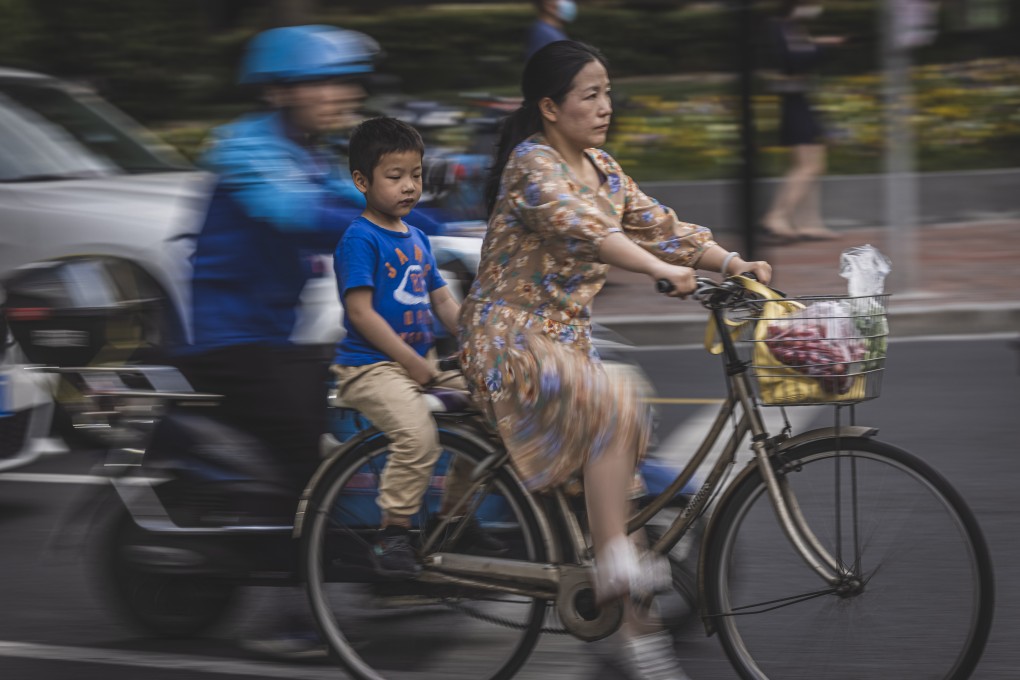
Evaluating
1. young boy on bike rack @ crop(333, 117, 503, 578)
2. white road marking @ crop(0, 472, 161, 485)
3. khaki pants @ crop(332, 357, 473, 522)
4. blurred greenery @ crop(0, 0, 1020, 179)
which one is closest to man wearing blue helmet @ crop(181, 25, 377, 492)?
young boy on bike rack @ crop(333, 117, 503, 578)

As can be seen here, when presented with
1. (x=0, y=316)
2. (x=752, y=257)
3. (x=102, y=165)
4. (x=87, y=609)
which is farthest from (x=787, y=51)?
(x=87, y=609)

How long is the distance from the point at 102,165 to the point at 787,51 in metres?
5.79

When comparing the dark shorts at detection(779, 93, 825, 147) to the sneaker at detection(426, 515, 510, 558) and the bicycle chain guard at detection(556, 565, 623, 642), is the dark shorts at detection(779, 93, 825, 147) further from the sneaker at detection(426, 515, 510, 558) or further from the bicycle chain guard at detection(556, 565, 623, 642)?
the bicycle chain guard at detection(556, 565, 623, 642)

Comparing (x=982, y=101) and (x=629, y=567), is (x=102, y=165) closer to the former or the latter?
(x=629, y=567)

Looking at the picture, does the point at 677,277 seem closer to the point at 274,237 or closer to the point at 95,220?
the point at 274,237

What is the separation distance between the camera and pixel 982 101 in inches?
667

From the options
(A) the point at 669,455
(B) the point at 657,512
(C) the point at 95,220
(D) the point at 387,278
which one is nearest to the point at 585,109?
(D) the point at 387,278

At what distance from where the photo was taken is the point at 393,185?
3.85m

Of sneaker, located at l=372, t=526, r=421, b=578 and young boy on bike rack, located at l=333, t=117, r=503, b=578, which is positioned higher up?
young boy on bike rack, located at l=333, t=117, r=503, b=578

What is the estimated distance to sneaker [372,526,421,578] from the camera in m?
3.85

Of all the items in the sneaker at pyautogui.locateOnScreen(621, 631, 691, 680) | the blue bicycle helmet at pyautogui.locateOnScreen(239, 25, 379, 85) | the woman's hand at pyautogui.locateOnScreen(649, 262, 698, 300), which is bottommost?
the sneaker at pyautogui.locateOnScreen(621, 631, 691, 680)

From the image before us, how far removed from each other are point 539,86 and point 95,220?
432cm

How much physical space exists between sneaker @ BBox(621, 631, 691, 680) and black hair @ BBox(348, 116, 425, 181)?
4.47 ft

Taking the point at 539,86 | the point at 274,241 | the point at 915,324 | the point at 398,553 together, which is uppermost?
the point at 539,86
